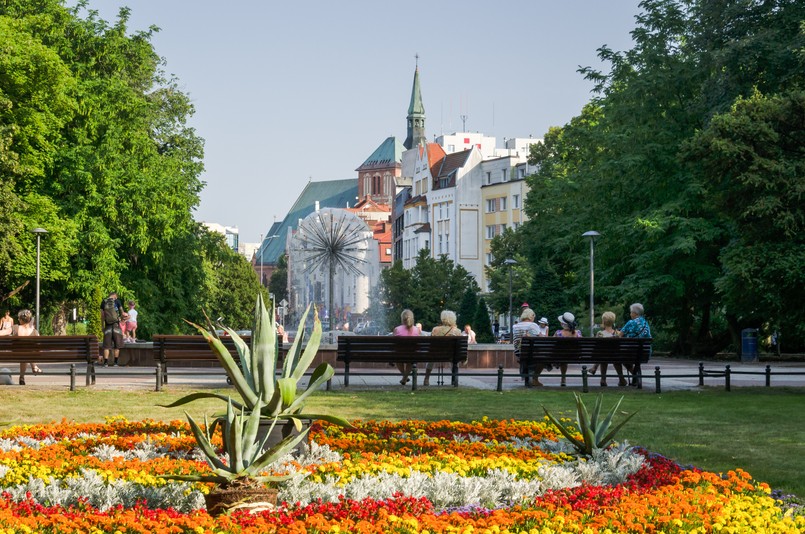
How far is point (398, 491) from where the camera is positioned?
7.84 metres

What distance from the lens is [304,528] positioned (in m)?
6.38

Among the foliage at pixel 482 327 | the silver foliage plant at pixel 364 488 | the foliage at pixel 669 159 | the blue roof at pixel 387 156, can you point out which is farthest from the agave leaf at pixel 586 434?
the blue roof at pixel 387 156

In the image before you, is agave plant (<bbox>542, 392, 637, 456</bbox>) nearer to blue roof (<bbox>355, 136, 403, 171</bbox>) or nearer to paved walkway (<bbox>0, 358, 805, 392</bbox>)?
paved walkway (<bbox>0, 358, 805, 392</bbox>)

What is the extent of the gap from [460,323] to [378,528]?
184ft

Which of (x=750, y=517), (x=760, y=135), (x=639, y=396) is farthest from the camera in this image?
(x=760, y=135)

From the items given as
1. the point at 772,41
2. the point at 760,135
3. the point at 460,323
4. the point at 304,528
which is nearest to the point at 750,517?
the point at 304,528

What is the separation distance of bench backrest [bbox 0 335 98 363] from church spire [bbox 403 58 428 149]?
5715 inches

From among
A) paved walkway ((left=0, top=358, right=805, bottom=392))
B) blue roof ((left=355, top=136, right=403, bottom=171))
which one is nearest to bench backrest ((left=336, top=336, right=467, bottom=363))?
paved walkway ((left=0, top=358, right=805, bottom=392))

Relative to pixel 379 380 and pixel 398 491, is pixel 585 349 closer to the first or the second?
pixel 379 380

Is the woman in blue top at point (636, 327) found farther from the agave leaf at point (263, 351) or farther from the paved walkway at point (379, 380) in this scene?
the agave leaf at point (263, 351)

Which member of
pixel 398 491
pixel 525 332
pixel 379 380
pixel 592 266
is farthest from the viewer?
pixel 592 266

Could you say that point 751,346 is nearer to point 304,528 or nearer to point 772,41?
point 772,41

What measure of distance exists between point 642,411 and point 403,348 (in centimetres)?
497

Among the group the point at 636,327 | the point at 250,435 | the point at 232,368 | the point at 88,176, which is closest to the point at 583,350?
the point at 636,327
